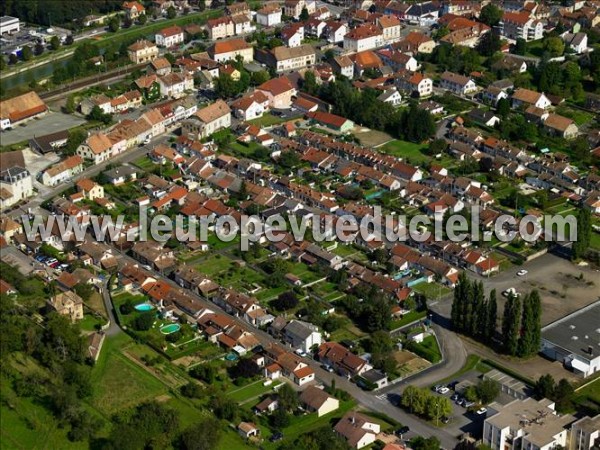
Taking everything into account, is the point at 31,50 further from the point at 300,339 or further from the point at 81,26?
the point at 300,339

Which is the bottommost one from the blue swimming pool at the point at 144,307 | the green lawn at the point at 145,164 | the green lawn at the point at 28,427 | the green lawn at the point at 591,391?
the green lawn at the point at 591,391

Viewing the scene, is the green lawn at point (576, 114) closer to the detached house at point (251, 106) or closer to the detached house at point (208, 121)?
the detached house at point (251, 106)

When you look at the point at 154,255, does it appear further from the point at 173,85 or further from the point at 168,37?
the point at 168,37

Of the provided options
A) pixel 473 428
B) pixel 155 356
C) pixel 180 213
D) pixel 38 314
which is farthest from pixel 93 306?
pixel 473 428

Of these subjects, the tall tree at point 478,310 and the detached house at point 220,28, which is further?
the detached house at point 220,28

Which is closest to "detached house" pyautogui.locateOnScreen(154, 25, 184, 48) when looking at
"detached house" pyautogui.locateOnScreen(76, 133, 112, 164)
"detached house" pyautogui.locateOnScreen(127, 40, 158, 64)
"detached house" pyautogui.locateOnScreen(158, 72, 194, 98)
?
"detached house" pyautogui.locateOnScreen(127, 40, 158, 64)

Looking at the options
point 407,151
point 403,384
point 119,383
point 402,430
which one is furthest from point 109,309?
point 407,151

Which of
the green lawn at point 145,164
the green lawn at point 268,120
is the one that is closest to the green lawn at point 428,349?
the green lawn at point 145,164
